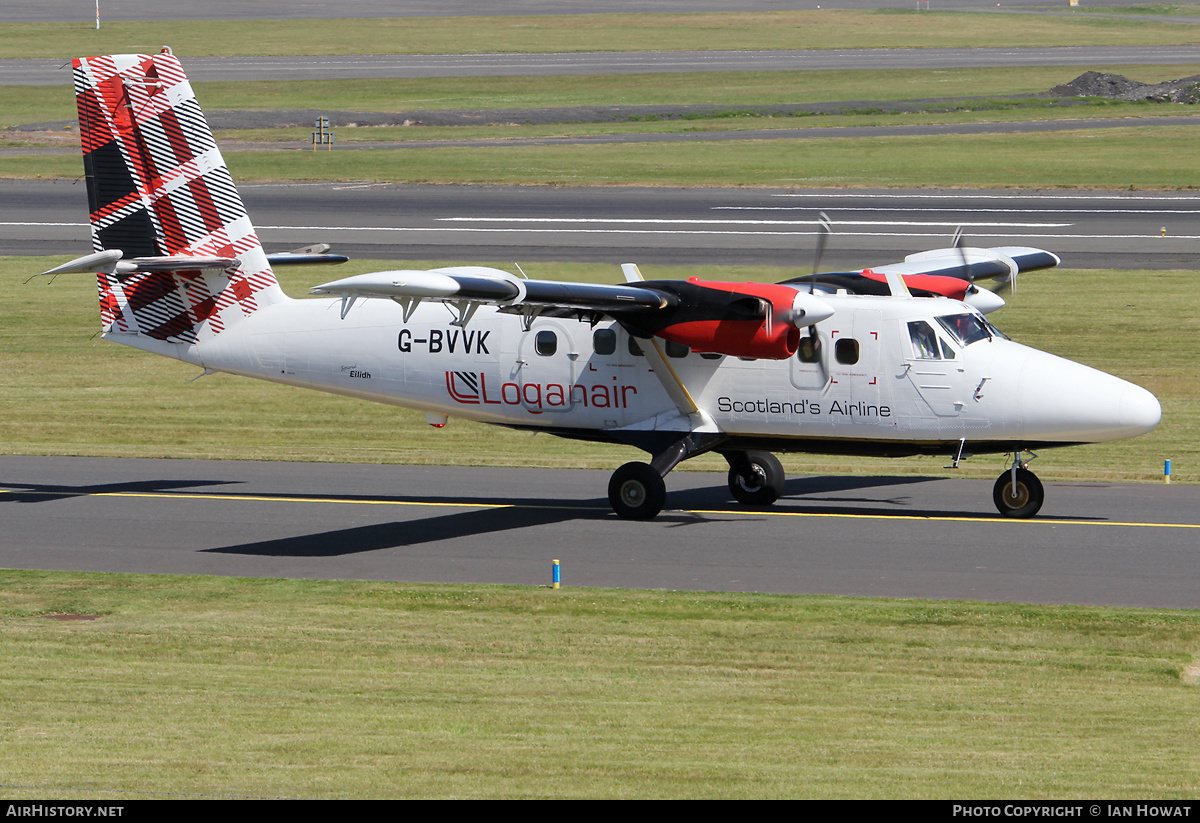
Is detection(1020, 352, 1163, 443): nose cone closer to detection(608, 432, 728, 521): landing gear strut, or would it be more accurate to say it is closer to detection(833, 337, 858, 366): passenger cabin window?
detection(833, 337, 858, 366): passenger cabin window

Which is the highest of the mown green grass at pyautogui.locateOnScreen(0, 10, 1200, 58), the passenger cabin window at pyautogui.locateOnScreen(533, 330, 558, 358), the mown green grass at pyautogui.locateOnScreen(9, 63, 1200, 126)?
the mown green grass at pyautogui.locateOnScreen(0, 10, 1200, 58)

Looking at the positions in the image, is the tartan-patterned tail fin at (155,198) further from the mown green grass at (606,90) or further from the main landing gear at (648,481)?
the mown green grass at (606,90)

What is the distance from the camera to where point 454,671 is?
13.8 meters

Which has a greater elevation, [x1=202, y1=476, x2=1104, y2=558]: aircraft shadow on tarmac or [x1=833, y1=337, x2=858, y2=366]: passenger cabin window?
[x1=833, y1=337, x2=858, y2=366]: passenger cabin window

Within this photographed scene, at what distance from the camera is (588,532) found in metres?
20.4

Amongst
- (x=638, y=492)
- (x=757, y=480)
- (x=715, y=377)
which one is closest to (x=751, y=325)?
(x=715, y=377)

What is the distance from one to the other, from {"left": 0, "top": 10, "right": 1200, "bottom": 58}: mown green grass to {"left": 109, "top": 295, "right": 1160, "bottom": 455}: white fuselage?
7814cm

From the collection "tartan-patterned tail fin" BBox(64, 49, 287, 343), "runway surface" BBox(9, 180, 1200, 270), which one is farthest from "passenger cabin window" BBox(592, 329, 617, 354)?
"runway surface" BBox(9, 180, 1200, 270)

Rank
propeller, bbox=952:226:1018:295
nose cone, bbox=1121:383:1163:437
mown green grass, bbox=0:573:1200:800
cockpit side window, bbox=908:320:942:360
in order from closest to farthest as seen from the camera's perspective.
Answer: mown green grass, bbox=0:573:1200:800 < nose cone, bbox=1121:383:1163:437 < cockpit side window, bbox=908:320:942:360 < propeller, bbox=952:226:1018:295

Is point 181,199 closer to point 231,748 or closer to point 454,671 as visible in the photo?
point 454,671

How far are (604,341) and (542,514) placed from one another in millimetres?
2671

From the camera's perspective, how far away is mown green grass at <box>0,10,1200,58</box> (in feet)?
333

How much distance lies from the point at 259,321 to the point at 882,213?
32.8m

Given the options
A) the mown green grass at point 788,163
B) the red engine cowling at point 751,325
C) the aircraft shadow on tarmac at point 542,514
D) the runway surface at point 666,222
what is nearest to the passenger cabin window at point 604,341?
the red engine cowling at point 751,325
